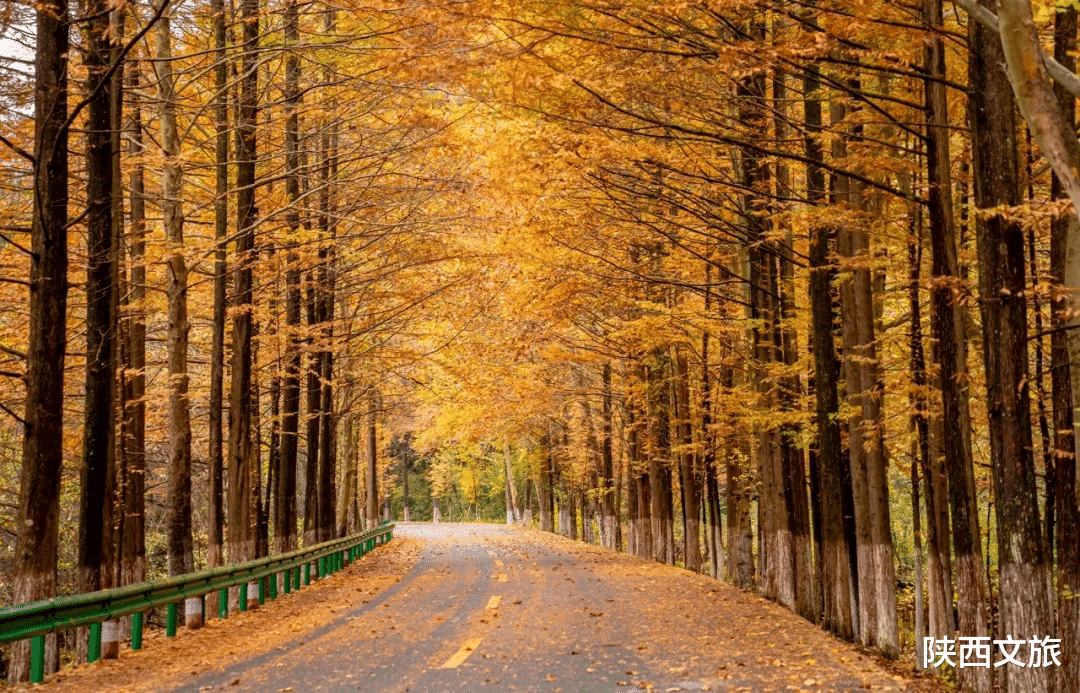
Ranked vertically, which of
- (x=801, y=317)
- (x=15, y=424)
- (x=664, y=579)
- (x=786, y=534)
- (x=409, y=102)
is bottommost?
(x=664, y=579)

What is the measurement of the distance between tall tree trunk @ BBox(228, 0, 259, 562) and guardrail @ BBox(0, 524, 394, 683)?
3.94ft

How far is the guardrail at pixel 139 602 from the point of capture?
28.1ft

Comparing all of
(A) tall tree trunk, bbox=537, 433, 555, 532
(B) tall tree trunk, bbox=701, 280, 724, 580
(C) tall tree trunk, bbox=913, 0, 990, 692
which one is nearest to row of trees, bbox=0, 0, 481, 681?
(B) tall tree trunk, bbox=701, 280, 724, 580

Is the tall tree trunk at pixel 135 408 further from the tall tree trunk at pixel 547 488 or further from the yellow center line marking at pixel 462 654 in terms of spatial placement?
the tall tree trunk at pixel 547 488

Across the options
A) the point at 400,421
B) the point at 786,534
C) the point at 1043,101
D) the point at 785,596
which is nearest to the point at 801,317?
the point at 786,534

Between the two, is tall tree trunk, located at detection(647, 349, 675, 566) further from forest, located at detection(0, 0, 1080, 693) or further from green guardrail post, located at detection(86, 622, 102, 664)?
green guardrail post, located at detection(86, 622, 102, 664)

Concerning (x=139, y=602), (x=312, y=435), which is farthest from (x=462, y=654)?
(x=312, y=435)

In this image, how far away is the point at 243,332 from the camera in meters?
18.5

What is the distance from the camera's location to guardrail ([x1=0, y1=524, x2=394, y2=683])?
28.1ft

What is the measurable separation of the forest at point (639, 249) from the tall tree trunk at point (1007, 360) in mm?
30

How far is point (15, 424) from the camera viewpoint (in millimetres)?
21156

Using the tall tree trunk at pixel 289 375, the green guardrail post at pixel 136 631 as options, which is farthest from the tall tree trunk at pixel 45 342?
the tall tree trunk at pixel 289 375

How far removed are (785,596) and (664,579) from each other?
3.83 m

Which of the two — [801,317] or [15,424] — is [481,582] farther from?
[15,424]
